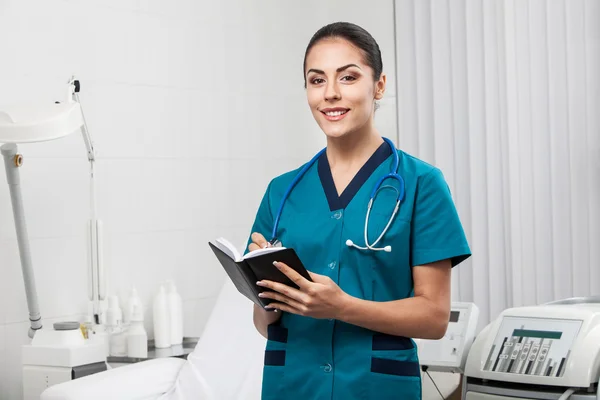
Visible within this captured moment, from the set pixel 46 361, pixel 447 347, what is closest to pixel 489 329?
pixel 447 347

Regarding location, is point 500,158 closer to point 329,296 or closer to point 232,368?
point 232,368

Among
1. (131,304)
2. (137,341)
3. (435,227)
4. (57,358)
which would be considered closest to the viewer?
(435,227)

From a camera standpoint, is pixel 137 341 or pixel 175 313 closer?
pixel 137 341

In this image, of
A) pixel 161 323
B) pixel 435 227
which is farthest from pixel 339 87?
pixel 161 323

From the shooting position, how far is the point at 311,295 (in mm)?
1277

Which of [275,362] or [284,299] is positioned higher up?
[284,299]

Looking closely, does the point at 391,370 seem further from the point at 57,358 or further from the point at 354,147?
the point at 57,358

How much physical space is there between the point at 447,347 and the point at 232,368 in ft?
2.20

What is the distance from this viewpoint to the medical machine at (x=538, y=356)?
1973mm

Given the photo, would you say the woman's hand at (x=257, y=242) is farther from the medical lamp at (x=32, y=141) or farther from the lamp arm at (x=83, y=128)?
the lamp arm at (x=83, y=128)

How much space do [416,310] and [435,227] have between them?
0.15 metres

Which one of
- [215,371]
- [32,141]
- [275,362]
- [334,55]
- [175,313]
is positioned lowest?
[215,371]

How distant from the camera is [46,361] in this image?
7.66 ft

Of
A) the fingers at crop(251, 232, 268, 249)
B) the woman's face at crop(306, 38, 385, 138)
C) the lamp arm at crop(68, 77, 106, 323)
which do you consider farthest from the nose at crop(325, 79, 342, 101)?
the lamp arm at crop(68, 77, 106, 323)
